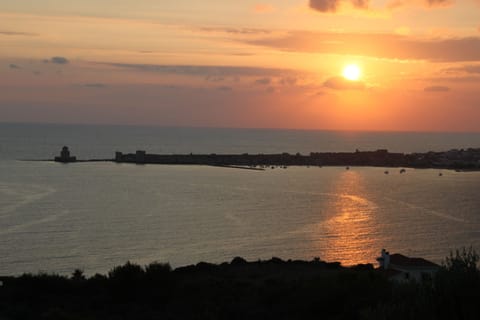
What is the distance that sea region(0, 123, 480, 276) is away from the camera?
3472 centimetres

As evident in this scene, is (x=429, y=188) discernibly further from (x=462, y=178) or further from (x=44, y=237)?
(x=44, y=237)

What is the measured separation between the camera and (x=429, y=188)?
70938 millimetres

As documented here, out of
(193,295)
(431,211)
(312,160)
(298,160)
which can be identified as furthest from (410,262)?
(312,160)

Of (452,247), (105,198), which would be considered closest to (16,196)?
(105,198)

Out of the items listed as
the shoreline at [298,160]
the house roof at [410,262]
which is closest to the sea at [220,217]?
the house roof at [410,262]

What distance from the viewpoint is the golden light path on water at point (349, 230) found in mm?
35531

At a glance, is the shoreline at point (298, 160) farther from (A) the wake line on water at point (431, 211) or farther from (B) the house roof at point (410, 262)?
(B) the house roof at point (410, 262)

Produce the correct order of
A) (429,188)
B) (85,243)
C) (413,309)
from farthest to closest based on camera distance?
1. (429,188)
2. (85,243)
3. (413,309)

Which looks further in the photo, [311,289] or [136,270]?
[136,270]

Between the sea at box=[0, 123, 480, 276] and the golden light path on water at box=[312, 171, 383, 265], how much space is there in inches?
2.8

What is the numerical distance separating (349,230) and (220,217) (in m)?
8.43

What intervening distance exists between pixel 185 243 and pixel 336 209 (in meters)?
19.3

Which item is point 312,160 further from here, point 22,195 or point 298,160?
point 22,195

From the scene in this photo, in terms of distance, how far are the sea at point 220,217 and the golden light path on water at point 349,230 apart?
2.8 inches
